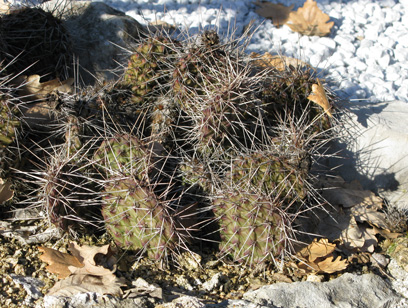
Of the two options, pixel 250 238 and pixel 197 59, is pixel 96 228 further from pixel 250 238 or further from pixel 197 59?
pixel 197 59

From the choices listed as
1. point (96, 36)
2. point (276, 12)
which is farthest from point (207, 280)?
point (276, 12)

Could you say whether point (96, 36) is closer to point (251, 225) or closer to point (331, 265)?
point (251, 225)

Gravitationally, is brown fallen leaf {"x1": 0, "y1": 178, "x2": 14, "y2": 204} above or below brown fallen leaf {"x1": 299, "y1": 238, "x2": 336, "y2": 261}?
above

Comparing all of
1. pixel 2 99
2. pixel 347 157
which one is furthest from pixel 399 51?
pixel 2 99

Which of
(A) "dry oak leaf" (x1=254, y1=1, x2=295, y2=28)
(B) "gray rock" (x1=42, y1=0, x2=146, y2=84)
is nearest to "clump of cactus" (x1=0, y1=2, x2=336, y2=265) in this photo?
(B) "gray rock" (x1=42, y1=0, x2=146, y2=84)

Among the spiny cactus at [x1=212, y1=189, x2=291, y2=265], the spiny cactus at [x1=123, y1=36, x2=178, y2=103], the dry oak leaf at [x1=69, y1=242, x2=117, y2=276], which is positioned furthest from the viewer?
the spiny cactus at [x1=123, y1=36, x2=178, y2=103]

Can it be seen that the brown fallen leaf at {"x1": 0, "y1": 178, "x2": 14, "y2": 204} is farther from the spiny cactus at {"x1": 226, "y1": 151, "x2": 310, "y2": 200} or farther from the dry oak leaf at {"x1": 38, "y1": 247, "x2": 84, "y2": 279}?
the spiny cactus at {"x1": 226, "y1": 151, "x2": 310, "y2": 200}
